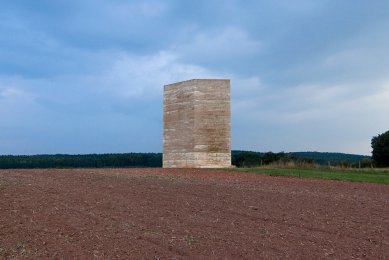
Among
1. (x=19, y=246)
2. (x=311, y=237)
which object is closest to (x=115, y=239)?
(x=19, y=246)

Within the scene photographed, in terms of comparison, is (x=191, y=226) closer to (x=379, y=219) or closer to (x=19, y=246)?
(x=19, y=246)

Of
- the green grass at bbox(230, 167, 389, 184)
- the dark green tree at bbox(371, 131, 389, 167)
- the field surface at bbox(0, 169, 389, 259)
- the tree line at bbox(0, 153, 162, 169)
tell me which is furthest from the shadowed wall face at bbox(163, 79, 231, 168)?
the tree line at bbox(0, 153, 162, 169)

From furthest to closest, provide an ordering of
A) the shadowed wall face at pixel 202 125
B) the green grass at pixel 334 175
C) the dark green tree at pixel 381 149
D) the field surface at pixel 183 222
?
1. the dark green tree at pixel 381 149
2. the shadowed wall face at pixel 202 125
3. the green grass at pixel 334 175
4. the field surface at pixel 183 222

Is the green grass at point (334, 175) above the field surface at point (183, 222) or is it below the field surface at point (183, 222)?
above

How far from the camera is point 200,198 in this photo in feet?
44.0

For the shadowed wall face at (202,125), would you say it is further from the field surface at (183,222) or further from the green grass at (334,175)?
the field surface at (183,222)

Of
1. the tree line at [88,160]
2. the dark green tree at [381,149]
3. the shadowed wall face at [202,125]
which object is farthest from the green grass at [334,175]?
the tree line at [88,160]

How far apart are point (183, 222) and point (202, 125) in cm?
1953

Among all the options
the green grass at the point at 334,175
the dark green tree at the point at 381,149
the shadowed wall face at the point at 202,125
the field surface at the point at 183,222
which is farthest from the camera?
the dark green tree at the point at 381,149

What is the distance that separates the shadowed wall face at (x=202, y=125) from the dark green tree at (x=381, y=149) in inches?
839

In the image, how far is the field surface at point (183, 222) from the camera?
8242 mm

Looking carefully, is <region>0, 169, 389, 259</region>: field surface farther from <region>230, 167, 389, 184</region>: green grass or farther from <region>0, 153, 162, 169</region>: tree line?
<region>0, 153, 162, 169</region>: tree line

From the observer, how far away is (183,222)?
33.4 ft

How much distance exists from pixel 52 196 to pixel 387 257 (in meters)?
7.92
